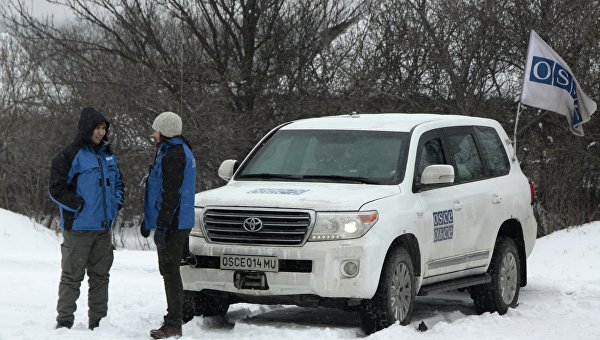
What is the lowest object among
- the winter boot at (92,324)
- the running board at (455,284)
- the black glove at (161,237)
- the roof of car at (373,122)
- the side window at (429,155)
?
the winter boot at (92,324)

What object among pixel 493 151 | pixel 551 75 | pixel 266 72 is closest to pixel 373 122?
pixel 493 151

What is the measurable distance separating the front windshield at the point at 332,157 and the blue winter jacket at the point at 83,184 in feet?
5.31

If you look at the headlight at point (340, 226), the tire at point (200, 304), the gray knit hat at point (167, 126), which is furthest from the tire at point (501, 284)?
the gray knit hat at point (167, 126)

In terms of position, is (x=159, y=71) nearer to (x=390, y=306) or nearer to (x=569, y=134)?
(x=569, y=134)

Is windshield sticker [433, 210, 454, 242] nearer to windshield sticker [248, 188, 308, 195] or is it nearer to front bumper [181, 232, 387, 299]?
front bumper [181, 232, 387, 299]

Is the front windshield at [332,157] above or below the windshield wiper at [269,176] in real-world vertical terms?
above

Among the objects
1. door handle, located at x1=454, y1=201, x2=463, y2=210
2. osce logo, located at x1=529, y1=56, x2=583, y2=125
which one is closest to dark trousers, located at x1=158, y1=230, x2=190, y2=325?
door handle, located at x1=454, y1=201, x2=463, y2=210

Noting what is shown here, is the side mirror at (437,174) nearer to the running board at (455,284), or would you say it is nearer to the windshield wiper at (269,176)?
the running board at (455,284)

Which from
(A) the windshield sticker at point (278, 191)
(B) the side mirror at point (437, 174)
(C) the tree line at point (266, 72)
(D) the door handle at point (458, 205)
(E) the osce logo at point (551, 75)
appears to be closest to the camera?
(A) the windshield sticker at point (278, 191)

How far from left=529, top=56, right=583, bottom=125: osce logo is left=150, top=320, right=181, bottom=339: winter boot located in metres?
7.92

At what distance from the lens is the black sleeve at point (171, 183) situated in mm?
7512

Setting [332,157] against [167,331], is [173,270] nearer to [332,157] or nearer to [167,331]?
[167,331]

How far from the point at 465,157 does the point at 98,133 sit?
11.6ft

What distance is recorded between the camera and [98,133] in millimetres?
7766
